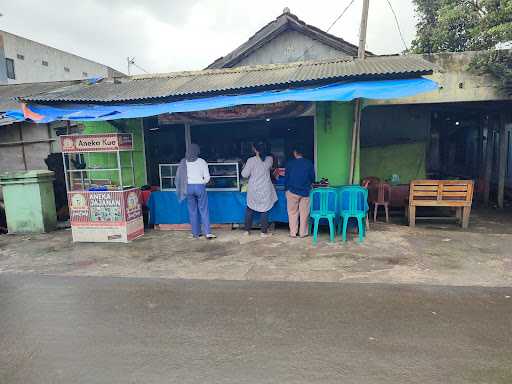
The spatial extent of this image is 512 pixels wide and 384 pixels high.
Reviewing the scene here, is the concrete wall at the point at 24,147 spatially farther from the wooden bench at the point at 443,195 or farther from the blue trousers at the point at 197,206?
the wooden bench at the point at 443,195

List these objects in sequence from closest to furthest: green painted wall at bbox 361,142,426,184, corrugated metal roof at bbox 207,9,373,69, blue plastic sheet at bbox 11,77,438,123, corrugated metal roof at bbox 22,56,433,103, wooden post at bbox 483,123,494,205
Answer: blue plastic sheet at bbox 11,77,438,123, corrugated metal roof at bbox 22,56,433,103, green painted wall at bbox 361,142,426,184, wooden post at bbox 483,123,494,205, corrugated metal roof at bbox 207,9,373,69

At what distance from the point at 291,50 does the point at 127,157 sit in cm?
610

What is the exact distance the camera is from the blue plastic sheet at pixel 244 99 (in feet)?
17.7

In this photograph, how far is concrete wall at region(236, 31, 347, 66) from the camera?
1093 centimetres

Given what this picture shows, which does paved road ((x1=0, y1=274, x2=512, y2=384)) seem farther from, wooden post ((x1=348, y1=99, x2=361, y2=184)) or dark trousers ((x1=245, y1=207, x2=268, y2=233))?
wooden post ((x1=348, y1=99, x2=361, y2=184))

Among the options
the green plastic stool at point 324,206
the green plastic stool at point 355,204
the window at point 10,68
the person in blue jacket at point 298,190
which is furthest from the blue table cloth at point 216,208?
the window at point 10,68

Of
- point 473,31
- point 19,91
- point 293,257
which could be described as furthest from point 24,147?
point 473,31

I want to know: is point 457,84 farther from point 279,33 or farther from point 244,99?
point 279,33

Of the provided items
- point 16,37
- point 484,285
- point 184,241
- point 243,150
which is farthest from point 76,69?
point 484,285

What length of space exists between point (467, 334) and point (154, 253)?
179 inches

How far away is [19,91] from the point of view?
460 inches

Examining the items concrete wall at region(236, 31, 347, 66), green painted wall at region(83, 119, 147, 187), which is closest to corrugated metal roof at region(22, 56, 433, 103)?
green painted wall at region(83, 119, 147, 187)

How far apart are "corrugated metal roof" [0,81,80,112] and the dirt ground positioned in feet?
15.5

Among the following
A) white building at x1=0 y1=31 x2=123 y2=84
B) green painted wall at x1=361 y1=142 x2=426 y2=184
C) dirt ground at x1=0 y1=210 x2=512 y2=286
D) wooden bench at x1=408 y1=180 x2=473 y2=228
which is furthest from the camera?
white building at x1=0 y1=31 x2=123 y2=84
